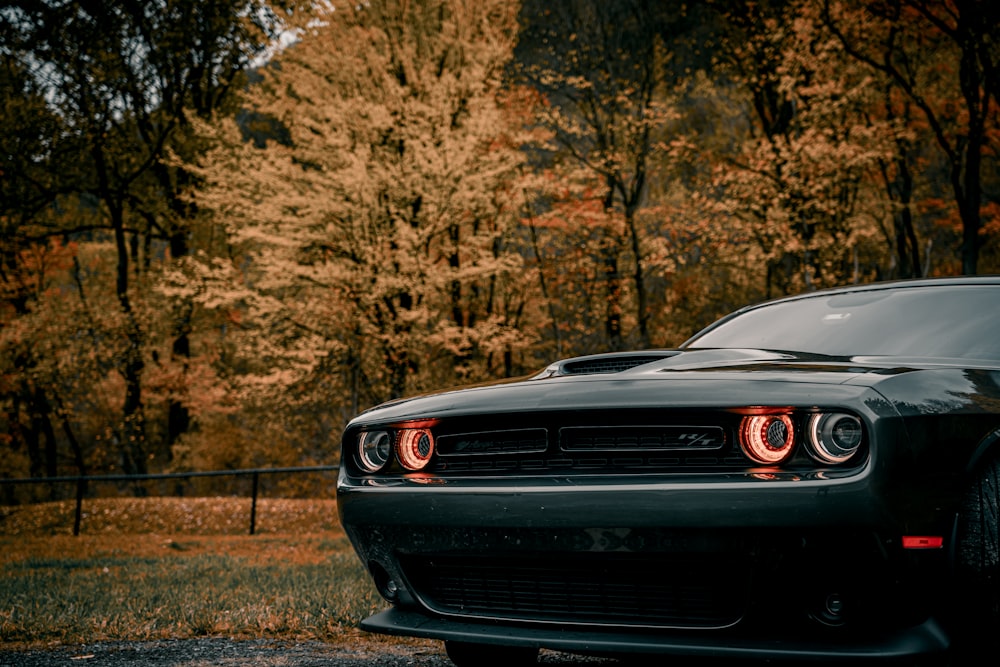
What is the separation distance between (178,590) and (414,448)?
11.0 feet

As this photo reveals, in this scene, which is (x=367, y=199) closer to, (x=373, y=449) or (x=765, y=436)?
(x=373, y=449)

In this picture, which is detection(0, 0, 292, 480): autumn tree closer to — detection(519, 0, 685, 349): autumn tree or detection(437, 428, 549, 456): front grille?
detection(519, 0, 685, 349): autumn tree

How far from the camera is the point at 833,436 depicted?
235cm

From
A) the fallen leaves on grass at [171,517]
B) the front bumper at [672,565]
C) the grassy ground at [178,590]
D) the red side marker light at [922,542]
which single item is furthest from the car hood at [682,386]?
the fallen leaves on grass at [171,517]

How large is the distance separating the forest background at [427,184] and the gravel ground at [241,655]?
12.2 metres

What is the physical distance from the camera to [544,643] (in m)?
2.54

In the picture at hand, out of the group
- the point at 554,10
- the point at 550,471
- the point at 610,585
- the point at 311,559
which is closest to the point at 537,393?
the point at 550,471

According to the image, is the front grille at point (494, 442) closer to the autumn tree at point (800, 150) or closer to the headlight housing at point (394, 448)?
the headlight housing at point (394, 448)

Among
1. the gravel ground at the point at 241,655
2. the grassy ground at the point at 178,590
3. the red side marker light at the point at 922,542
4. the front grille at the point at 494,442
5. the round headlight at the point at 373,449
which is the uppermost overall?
the front grille at the point at 494,442

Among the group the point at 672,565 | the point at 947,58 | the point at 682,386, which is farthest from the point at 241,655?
the point at 947,58

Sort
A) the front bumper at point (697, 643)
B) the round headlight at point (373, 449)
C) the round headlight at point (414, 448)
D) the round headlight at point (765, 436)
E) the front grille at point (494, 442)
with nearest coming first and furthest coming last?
the front bumper at point (697, 643), the round headlight at point (765, 436), the front grille at point (494, 442), the round headlight at point (414, 448), the round headlight at point (373, 449)

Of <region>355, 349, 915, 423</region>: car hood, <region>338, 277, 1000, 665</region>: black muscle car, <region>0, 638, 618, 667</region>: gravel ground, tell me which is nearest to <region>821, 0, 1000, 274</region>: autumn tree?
<region>0, 638, 618, 667</region>: gravel ground

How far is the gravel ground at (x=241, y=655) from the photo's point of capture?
11.8ft

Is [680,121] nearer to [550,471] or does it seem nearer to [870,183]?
[870,183]
